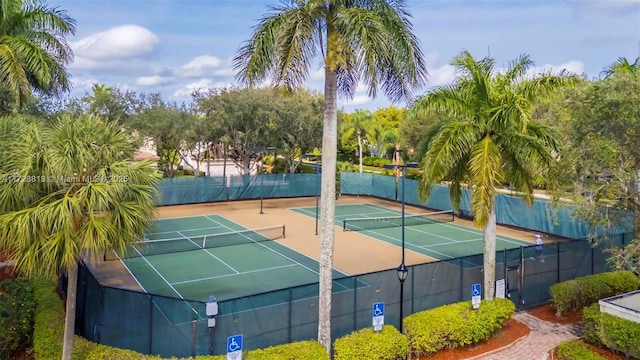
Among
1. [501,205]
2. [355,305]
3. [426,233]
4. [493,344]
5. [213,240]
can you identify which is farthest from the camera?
[501,205]

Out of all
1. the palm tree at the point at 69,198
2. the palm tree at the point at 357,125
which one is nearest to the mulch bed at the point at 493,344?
the palm tree at the point at 69,198

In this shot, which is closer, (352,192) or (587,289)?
(587,289)

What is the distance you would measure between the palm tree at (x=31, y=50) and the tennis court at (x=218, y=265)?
6212 mm

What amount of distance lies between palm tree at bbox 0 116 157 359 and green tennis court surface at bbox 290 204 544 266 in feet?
47.9

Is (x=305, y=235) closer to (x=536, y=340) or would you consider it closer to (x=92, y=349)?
(x=536, y=340)

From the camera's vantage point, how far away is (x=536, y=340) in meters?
12.2

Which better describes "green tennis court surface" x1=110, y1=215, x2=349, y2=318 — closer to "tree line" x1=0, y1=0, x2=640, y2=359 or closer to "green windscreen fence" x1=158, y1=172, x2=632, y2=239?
"tree line" x1=0, y1=0, x2=640, y2=359

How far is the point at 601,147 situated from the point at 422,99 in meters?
4.24

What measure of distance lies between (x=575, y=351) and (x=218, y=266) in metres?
12.5

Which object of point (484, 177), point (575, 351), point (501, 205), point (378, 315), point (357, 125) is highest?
point (357, 125)

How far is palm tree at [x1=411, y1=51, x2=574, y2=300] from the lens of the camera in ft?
37.7

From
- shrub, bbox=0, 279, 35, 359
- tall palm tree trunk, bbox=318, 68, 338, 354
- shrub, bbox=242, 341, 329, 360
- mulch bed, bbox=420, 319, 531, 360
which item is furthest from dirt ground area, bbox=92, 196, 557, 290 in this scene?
mulch bed, bbox=420, 319, 531, 360

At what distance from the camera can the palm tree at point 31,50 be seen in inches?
581

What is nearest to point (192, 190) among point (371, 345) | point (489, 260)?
point (489, 260)
